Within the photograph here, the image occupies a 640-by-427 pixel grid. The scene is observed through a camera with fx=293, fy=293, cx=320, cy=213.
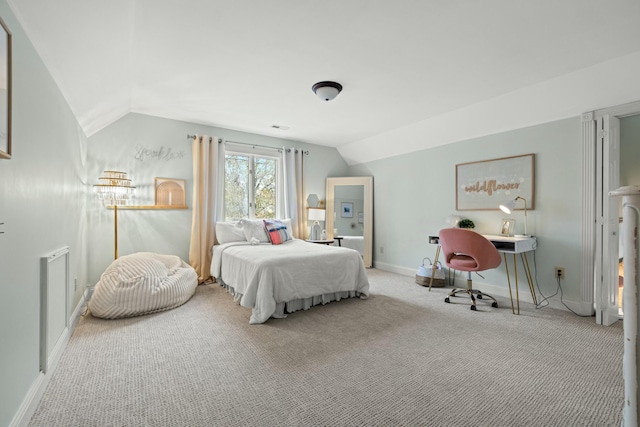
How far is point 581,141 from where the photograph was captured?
3.04 metres

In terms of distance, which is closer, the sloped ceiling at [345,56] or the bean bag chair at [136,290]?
the sloped ceiling at [345,56]

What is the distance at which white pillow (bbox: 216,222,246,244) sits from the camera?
4371 millimetres

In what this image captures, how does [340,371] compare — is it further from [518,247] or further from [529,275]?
[529,275]

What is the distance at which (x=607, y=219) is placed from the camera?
2.83 m

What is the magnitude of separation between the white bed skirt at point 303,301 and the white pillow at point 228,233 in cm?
81

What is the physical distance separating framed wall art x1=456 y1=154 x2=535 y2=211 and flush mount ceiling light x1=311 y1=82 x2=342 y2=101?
226 cm

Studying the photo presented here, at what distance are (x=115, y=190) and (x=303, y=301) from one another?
2.60 metres

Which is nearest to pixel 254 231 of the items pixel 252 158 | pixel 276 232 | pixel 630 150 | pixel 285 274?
pixel 276 232

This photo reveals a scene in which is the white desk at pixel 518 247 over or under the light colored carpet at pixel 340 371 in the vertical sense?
over

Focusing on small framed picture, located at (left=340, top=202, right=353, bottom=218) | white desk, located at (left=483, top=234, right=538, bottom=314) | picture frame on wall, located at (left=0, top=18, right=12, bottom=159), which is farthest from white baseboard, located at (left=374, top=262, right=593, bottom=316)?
picture frame on wall, located at (left=0, top=18, right=12, bottom=159)

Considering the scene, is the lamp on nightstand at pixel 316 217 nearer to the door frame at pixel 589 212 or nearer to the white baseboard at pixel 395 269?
the white baseboard at pixel 395 269

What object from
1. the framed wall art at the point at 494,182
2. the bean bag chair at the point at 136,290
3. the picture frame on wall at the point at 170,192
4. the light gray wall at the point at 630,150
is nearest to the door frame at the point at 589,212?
the light gray wall at the point at 630,150

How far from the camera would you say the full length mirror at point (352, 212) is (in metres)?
5.59

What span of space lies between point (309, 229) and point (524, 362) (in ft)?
12.7
